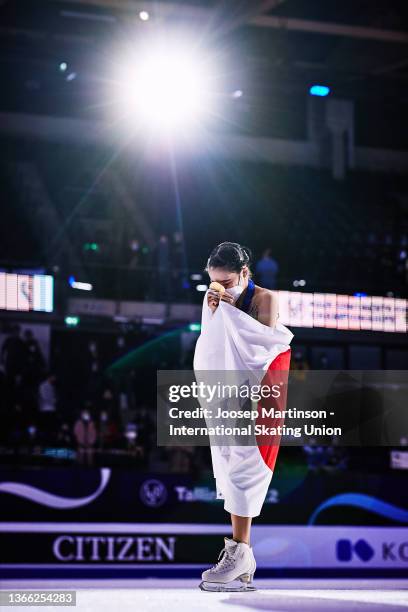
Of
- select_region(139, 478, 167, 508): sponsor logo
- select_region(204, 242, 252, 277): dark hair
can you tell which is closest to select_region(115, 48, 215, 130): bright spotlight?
select_region(139, 478, 167, 508): sponsor logo

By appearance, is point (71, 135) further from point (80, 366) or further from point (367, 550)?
point (367, 550)

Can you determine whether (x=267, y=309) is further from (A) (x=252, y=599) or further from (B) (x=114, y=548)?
(B) (x=114, y=548)

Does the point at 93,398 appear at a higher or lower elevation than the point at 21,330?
lower

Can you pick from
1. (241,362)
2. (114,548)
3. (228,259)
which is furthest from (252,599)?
(114,548)

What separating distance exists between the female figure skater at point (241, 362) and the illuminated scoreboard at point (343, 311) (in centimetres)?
947

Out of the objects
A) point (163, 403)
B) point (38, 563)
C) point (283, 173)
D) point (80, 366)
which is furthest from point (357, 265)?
point (163, 403)

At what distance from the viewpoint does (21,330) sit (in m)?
12.8

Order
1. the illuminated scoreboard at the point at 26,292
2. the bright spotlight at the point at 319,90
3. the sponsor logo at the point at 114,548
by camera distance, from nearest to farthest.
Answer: the sponsor logo at the point at 114,548 → the bright spotlight at the point at 319,90 → the illuminated scoreboard at the point at 26,292

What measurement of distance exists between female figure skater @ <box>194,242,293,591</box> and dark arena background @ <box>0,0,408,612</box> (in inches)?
5.4

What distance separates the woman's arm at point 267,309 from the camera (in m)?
3.55

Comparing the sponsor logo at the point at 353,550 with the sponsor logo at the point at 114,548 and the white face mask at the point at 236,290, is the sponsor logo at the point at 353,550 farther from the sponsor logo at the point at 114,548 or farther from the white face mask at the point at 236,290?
the white face mask at the point at 236,290

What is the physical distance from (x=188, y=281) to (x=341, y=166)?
5.95 metres

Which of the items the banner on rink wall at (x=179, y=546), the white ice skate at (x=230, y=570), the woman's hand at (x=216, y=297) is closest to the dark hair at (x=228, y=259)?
the woman's hand at (x=216, y=297)

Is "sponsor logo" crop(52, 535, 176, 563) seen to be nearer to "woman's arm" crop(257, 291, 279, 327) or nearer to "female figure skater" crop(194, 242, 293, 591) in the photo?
"female figure skater" crop(194, 242, 293, 591)
